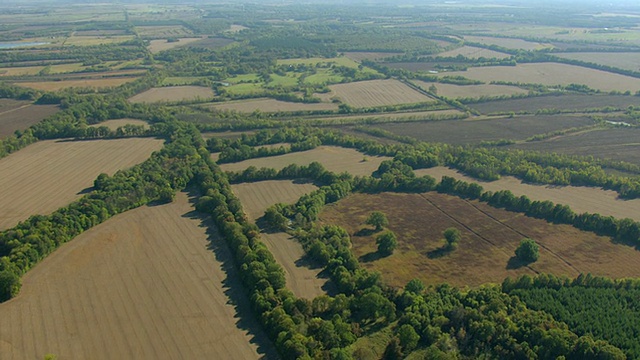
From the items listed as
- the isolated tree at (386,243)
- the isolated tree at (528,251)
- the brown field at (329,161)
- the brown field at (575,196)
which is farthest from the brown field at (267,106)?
the isolated tree at (528,251)

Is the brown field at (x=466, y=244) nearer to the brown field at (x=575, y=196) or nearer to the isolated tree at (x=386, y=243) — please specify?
the isolated tree at (x=386, y=243)

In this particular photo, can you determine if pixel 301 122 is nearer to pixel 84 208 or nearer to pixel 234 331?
pixel 84 208

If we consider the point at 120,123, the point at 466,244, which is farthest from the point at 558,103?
the point at 120,123

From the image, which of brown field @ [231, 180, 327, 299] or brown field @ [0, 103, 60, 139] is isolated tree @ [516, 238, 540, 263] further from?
brown field @ [0, 103, 60, 139]

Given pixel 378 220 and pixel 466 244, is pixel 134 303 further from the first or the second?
pixel 466 244

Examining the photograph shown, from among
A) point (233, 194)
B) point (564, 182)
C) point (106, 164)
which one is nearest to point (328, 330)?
point (233, 194)
